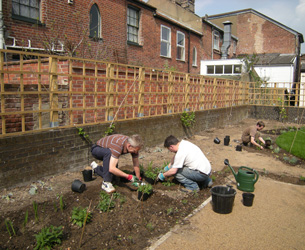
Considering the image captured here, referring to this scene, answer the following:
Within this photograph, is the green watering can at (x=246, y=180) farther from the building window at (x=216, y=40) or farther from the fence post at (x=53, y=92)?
the building window at (x=216, y=40)

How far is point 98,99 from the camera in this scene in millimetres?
6160

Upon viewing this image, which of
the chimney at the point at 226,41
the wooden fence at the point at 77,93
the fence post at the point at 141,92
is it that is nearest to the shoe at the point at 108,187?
the wooden fence at the point at 77,93

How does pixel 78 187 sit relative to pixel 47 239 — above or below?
above

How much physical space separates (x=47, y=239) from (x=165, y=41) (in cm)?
1522

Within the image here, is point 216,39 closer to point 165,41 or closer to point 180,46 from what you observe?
point 180,46

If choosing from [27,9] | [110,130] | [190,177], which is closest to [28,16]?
[27,9]

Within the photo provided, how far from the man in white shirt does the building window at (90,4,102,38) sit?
8270mm

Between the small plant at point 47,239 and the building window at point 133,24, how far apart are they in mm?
11821

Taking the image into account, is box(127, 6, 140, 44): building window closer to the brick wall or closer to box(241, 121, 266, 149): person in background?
the brick wall

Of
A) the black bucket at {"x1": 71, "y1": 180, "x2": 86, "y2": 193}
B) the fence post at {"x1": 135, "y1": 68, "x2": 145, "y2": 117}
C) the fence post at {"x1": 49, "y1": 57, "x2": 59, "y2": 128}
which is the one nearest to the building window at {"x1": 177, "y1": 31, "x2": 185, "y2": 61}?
the fence post at {"x1": 135, "y1": 68, "x2": 145, "y2": 117}

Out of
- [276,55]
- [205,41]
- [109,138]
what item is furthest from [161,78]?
[276,55]

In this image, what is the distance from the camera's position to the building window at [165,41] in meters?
16.3

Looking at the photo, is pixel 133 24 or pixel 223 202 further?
pixel 133 24

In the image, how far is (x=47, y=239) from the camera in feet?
9.45
